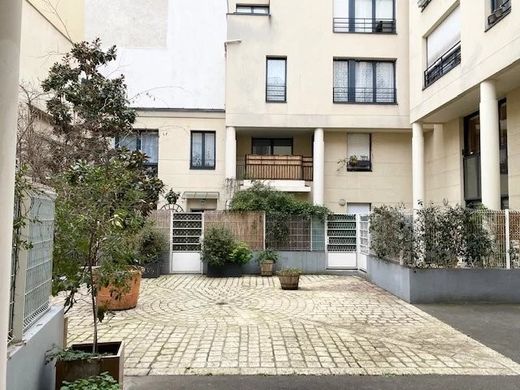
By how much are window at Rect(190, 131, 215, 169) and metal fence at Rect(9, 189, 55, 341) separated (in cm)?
1589

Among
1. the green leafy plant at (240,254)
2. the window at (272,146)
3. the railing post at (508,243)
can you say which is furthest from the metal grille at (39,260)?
the window at (272,146)

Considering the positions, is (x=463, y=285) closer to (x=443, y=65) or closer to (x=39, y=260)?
(x=39, y=260)

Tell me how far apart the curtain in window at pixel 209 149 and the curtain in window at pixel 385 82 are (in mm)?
7620

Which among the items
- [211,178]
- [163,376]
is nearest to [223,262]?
[211,178]

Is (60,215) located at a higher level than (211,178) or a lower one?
lower

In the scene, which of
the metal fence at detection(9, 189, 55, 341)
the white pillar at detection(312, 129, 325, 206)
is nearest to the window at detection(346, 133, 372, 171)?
the white pillar at detection(312, 129, 325, 206)

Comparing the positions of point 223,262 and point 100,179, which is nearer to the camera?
point 100,179

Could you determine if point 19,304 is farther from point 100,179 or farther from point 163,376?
point 163,376

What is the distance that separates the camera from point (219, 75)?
22766 mm

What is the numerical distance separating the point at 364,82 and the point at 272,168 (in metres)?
5.65

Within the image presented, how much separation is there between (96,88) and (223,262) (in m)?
6.54

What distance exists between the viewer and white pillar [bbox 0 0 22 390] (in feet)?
8.66

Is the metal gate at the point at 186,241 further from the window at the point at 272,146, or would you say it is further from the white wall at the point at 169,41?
the white wall at the point at 169,41

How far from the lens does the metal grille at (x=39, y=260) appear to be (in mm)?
3861
